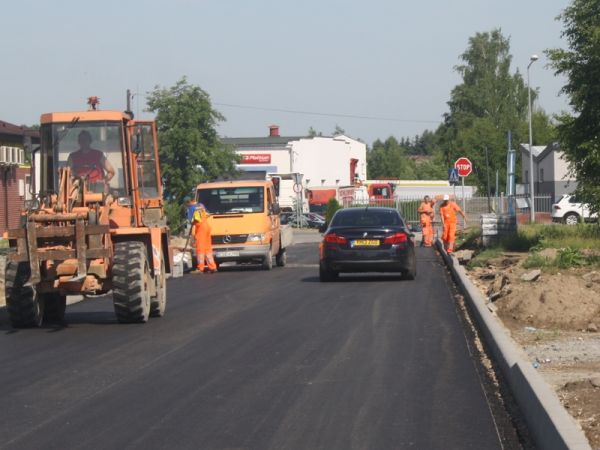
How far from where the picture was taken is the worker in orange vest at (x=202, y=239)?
2653 cm

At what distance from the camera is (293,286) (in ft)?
73.0

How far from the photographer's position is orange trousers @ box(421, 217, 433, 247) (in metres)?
37.6

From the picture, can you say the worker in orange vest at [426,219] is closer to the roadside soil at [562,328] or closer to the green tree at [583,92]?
the green tree at [583,92]

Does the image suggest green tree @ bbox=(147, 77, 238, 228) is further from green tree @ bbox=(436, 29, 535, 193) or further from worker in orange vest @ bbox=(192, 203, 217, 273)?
green tree @ bbox=(436, 29, 535, 193)

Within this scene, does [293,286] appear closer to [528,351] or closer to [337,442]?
[528,351]

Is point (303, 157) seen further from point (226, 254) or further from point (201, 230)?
point (201, 230)

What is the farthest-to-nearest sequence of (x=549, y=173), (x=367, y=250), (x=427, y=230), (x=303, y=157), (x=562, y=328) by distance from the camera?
(x=303, y=157) → (x=549, y=173) → (x=427, y=230) → (x=367, y=250) → (x=562, y=328)

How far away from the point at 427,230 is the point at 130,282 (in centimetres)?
2399

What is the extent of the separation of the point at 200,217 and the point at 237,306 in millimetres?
8631

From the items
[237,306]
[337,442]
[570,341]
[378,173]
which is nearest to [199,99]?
[237,306]

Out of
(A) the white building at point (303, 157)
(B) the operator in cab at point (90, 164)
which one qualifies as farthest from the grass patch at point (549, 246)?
(A) the white building at point (303, 157)

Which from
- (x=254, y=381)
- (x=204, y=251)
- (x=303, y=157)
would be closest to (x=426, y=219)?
(x=204, y=251)

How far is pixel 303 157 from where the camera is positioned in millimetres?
97000

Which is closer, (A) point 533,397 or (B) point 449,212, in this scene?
(A) point 533,397
